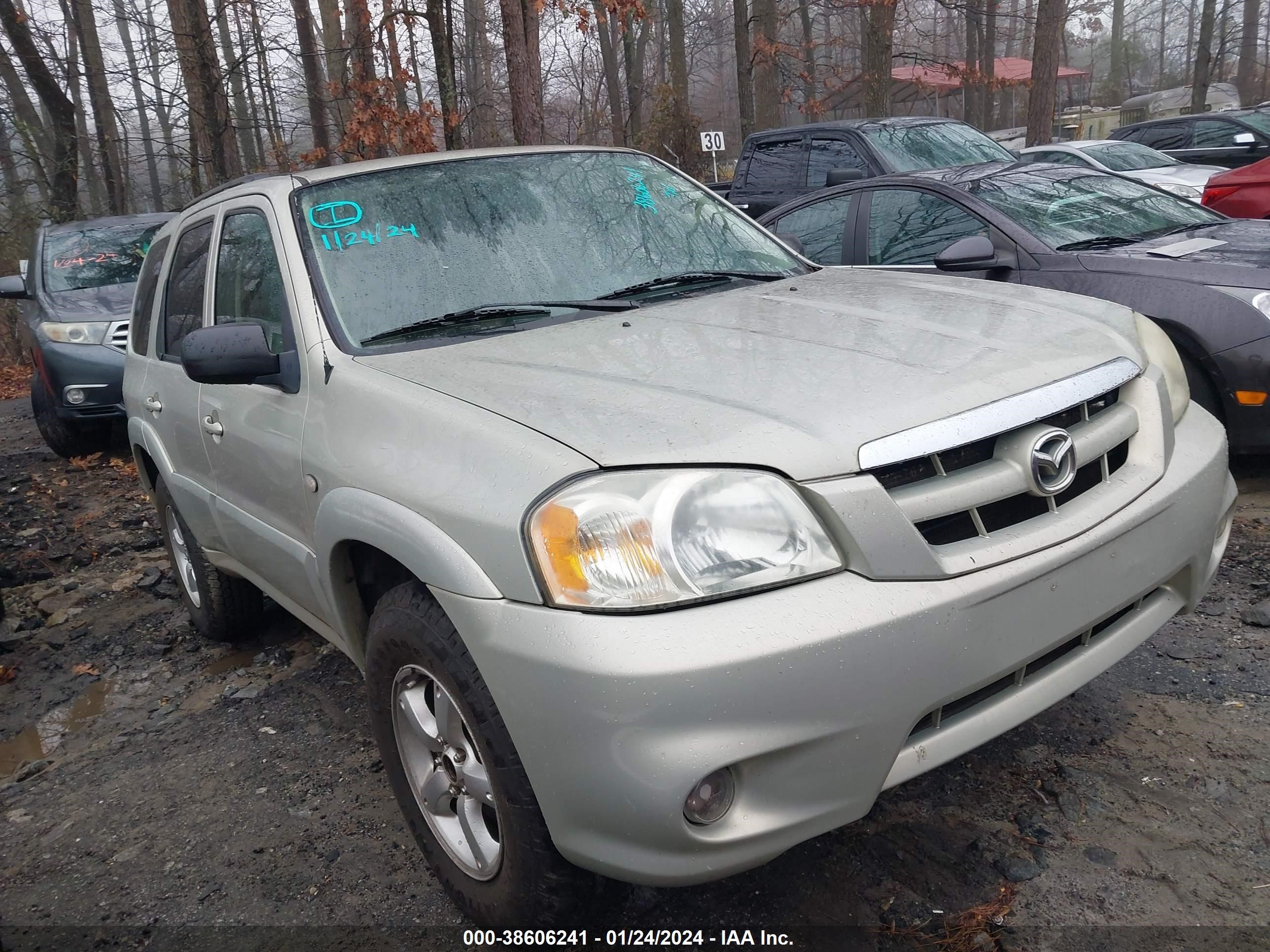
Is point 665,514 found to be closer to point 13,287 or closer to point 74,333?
point 74,333

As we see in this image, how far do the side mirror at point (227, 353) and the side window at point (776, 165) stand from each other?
7.97 metres

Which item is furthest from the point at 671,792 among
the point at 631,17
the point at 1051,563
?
the point at 631,17

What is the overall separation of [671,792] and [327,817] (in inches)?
62.4

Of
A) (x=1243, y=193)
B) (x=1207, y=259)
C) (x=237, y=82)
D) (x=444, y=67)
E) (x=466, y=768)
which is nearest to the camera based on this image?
(x=466, y=768)

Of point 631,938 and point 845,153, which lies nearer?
point 631,938

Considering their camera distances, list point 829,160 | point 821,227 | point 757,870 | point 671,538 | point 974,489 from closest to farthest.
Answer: point 671,538
point 974,489
point 757,870
point 821,227
point 829,160

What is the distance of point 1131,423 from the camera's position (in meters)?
2.47

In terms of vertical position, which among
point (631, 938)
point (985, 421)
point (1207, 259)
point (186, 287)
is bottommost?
point (631, 938)

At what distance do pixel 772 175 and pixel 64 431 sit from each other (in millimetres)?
6695

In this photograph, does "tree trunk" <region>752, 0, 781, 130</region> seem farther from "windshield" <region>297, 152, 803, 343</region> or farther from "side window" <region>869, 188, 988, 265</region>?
"windshield" <region>297, 152, 803, 343</region>

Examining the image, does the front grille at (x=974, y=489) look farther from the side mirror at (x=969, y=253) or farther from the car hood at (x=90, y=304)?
the car hood at (x=90, y=304)

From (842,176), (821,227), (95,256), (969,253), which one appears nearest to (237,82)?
(95,256)

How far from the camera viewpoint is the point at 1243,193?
26.3 ft

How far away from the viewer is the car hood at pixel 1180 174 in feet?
42.2
